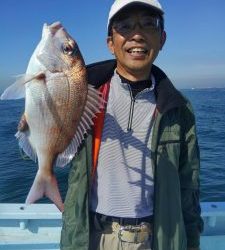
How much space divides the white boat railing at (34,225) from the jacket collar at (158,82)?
1.87m

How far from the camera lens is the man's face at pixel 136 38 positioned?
8.63ft

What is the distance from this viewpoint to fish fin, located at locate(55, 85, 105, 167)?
240 centimetres

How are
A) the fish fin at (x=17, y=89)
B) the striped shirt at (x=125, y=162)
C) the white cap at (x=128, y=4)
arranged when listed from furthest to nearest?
the striped shirt at (x=125, y=162)
the white cap at (x=128, y=4)
the fish fin at (x=17, y=89)

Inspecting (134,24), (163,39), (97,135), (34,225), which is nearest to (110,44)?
(134,24)

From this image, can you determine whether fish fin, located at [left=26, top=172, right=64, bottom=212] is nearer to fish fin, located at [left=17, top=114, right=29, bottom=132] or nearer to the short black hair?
fish fin, located at [left=17, top=114, right=29, bottom=132]

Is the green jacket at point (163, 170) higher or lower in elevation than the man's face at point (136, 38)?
lower

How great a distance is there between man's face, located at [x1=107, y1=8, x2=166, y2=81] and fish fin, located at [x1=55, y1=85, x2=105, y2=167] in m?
0.42

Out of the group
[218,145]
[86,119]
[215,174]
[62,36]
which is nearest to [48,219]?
[86,119]

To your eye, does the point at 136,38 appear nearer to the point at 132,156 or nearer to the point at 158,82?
the point at 158,82

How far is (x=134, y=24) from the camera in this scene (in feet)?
8.70

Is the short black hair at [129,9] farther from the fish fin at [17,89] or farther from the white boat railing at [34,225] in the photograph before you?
the white boat railing at [34,225]

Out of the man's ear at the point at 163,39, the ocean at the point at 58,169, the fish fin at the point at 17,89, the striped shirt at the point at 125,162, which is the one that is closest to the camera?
the fish fin at the point at 17,89

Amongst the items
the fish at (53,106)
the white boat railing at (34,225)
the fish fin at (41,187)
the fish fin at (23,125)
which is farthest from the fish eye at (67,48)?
the white boat railing at (34,225)

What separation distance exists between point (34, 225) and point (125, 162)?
2006 mm
